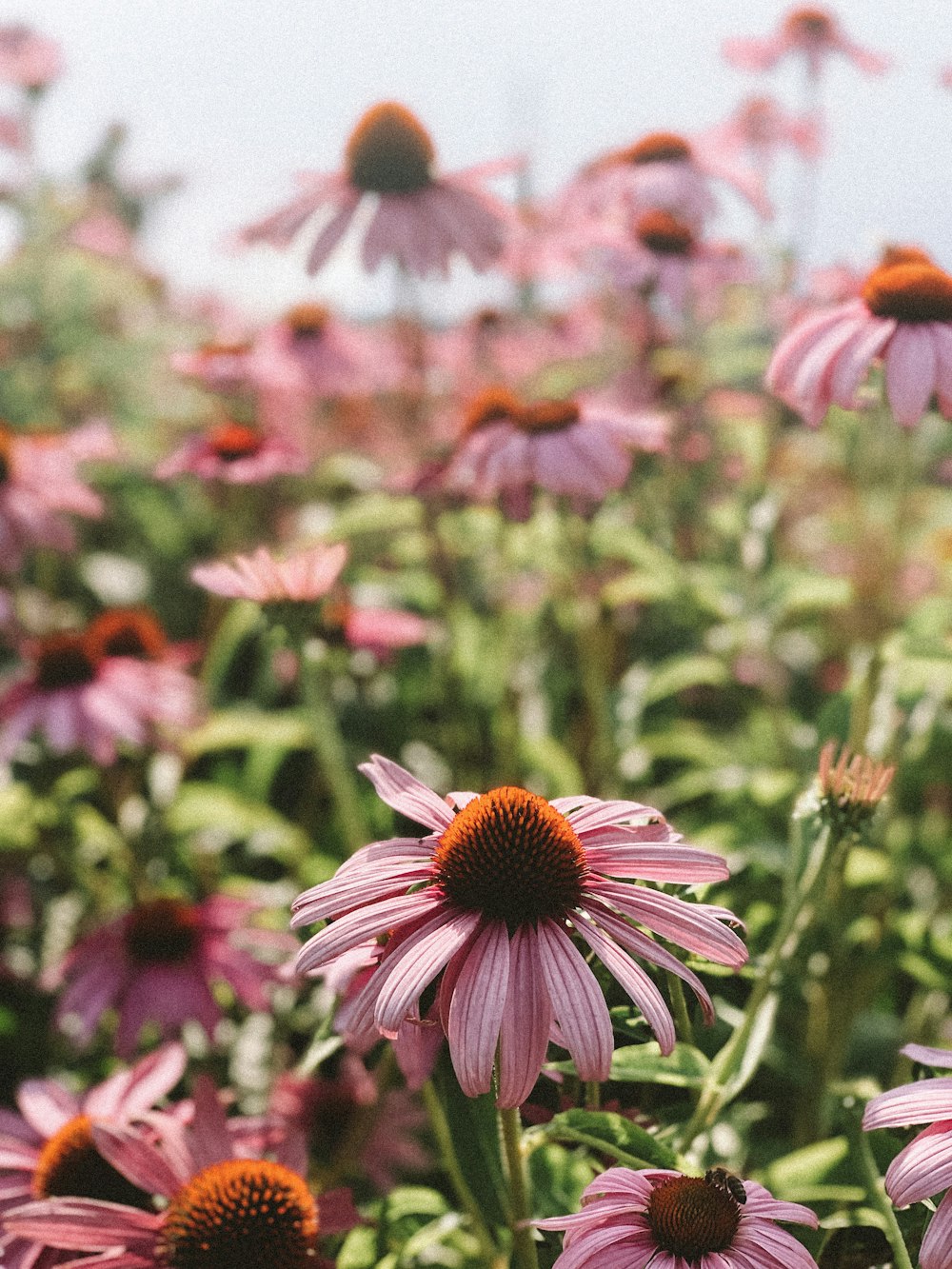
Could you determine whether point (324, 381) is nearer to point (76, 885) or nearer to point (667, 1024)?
point (76, 885)

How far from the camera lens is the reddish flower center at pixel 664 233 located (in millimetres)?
1664

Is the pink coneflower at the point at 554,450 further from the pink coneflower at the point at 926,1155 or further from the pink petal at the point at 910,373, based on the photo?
the pink coneflower at the point at 926,1155

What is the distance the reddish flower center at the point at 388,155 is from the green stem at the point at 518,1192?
1201mm

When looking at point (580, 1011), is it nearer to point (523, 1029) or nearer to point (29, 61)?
point (523, 1029)

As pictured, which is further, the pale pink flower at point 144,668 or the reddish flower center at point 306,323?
the reddish flower center at point 306,323

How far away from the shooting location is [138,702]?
1.42 metres

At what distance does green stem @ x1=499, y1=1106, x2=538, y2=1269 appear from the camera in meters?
0.61

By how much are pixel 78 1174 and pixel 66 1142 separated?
0.03 m

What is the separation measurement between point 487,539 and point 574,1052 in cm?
155

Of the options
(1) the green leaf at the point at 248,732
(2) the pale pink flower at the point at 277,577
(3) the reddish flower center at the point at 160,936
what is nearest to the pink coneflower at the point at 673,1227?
(2) the pale pink flower at the point at 277,577

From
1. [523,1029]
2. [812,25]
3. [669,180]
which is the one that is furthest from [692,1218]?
[812,25]

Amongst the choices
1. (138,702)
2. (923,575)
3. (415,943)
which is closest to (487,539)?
(138,702)

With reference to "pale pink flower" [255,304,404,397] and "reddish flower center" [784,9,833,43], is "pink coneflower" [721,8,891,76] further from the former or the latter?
"pale pink flower" [255,304,404,397]

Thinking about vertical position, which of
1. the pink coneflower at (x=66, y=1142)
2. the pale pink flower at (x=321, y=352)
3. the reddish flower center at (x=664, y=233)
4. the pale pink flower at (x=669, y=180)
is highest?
the pale pink flower at (x=669, y=180)
